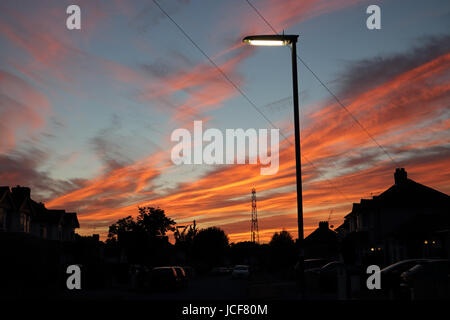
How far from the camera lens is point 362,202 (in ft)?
186

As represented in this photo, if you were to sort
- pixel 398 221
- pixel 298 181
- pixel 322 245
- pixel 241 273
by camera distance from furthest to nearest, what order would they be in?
pixel 322 245, pixel 241 273, pixel 398 221, pixel 298 181

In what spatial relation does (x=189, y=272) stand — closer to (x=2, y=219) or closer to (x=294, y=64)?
(x=2, y=219)

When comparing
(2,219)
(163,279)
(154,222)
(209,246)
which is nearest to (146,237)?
(154,222)

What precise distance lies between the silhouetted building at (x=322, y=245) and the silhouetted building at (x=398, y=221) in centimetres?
2596

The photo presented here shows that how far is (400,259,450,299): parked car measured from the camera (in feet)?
54.2

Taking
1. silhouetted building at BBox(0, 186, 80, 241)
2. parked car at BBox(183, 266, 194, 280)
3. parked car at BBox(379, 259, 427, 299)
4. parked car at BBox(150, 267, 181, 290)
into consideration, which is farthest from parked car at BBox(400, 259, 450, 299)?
parked car at BBox(183, 266, 194, 280)

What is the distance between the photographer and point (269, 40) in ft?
51.0

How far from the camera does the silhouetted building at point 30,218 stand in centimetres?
4803

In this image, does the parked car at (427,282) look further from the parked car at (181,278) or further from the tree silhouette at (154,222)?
the tree silhouette at (154,222)

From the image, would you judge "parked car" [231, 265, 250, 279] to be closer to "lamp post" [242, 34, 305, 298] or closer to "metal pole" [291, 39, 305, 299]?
"metal pole" [291, 39, 305, 299]

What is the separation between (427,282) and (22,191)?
45893 millimetres
